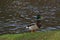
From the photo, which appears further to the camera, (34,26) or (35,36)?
(34,26)

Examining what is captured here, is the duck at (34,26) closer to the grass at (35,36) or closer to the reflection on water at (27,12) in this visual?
the reflection on water at (27,12)

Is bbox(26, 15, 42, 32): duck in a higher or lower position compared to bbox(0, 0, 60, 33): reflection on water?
higher

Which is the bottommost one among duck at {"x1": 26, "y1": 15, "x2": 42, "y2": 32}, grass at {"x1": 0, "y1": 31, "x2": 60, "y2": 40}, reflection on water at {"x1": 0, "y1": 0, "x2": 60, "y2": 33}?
reflection on water at {"x1": 0, "y1": 0, "x2": 60, "y2": 33}

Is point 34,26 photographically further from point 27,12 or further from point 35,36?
point 27,12

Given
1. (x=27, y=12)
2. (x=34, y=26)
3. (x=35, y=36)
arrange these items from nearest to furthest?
1. (x=35, y=36)
2. (x=34, y=26)
3. (x=27, y=12)

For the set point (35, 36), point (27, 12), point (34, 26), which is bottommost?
point (27, 12)

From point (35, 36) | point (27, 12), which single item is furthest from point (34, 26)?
point (27, 12)

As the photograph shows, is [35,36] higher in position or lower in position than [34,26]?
higher

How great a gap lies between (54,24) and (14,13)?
2442 millimetres

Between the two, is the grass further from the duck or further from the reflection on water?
the reflection on water

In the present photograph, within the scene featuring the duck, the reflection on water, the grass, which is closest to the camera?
the grass

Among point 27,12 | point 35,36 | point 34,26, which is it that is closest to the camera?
point 35,36

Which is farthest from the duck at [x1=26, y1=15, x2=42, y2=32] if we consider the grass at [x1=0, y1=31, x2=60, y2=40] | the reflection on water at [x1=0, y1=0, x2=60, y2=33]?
the grass at [x1=0, y1=31, x2=60, y2=40]

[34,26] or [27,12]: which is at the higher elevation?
[34,26]
